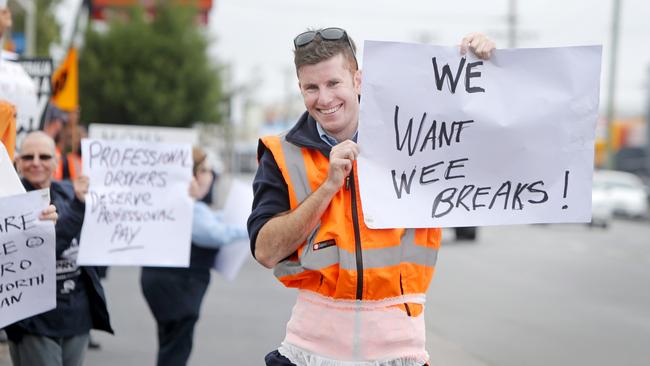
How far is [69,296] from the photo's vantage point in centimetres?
464

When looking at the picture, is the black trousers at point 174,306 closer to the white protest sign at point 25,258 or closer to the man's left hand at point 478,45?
the white protest sign at point 25,258

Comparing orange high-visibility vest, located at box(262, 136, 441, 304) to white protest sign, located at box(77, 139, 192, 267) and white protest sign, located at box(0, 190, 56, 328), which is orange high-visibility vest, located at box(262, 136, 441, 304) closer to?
white protest sign, located at box(0, 190, 56, 328)

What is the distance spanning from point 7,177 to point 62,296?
0.93 meters

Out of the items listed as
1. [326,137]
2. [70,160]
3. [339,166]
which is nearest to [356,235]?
[339,166]

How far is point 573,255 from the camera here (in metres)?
18.0

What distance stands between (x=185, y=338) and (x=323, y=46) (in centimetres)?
347

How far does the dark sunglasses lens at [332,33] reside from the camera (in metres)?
3.01

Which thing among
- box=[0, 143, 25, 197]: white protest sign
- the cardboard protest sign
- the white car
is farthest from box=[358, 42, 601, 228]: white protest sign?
the white car

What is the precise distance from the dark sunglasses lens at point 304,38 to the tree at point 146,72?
3585cm

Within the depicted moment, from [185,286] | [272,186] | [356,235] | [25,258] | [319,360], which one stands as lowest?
[185,286]

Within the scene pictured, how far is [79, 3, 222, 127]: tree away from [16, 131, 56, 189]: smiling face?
34.1 meters

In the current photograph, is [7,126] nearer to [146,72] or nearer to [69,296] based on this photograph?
A: [69,296]

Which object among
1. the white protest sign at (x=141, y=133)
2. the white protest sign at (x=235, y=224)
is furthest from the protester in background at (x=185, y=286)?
the white protest sign at (x=141, y=133)

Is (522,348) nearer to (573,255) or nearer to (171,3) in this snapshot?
(573,255)
